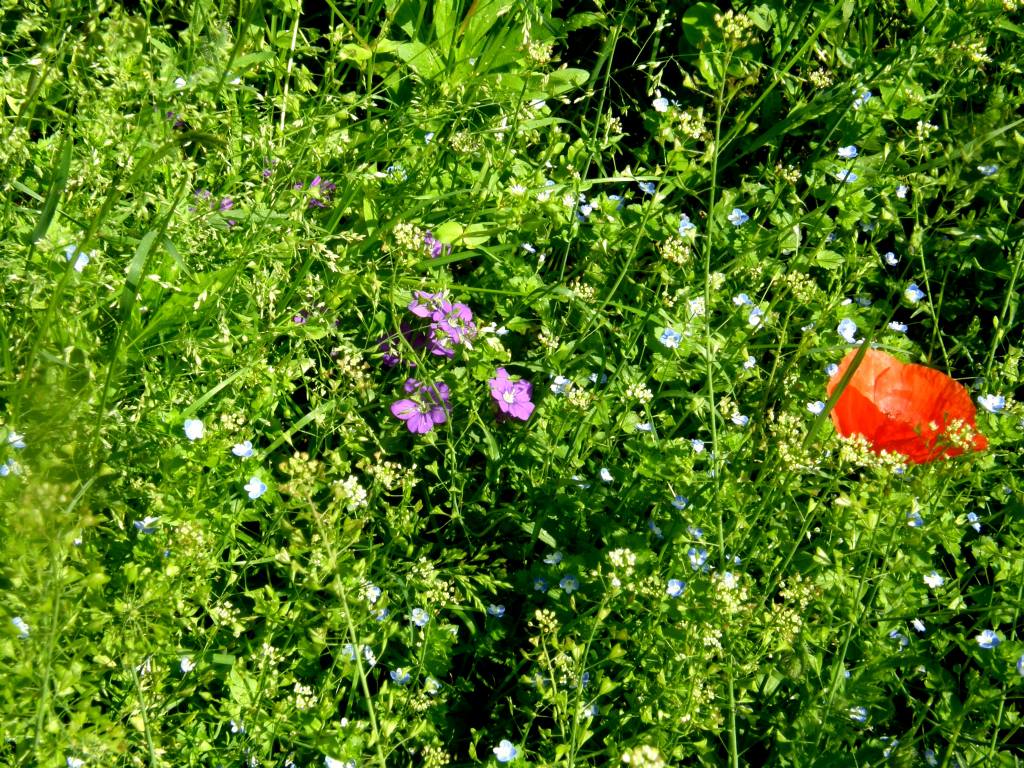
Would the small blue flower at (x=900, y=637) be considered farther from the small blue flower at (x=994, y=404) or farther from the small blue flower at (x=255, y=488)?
the small blue flower at (x=255, y=488)

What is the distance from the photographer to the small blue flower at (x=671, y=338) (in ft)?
7.88

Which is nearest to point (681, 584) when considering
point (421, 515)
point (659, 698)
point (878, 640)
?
point (659, 698)

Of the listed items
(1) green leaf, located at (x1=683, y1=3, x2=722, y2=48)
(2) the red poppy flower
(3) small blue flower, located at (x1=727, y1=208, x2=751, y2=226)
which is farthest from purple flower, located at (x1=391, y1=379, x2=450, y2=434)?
(1) green leaf, located at (x1=683, y1=3, x2=722, y2=48)

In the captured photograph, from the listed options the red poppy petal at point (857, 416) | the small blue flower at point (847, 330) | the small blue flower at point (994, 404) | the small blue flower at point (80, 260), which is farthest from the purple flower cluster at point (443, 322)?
the small blue flower at point (994, 404)

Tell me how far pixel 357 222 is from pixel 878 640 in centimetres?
151

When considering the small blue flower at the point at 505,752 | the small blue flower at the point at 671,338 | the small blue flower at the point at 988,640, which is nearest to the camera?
the small blue flower at the point at 505,752

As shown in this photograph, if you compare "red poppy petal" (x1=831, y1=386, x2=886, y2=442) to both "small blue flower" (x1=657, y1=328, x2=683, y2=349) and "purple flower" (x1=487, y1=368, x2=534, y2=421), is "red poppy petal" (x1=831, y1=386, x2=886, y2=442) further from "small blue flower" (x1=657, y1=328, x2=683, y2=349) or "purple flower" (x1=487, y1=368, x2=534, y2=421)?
"purple flower" (x1=487, y1=368, x2=534, y2=421)

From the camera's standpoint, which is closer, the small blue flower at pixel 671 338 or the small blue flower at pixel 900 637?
the small blue flower at pixel 900 637

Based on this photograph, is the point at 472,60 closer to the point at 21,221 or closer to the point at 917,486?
the point at 21,221

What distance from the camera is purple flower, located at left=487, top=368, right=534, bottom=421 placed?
91.7 inches

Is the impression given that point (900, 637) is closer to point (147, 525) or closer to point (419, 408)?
point (419, 408)

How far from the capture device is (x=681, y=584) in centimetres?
205

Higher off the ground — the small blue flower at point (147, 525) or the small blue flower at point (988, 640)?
the small blue flower at point (988, 640)

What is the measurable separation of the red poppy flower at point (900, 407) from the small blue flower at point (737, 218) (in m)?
0.64
